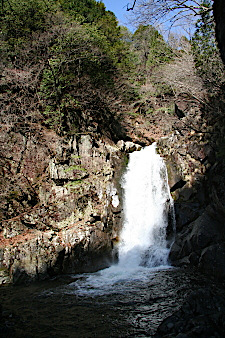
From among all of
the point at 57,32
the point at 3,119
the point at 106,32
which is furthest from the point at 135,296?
the point at 106,32

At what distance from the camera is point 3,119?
12.4 metres

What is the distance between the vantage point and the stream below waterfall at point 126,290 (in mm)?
4602

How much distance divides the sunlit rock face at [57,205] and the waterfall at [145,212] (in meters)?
0.59

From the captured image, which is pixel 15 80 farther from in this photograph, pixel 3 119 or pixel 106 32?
pixel 106 32

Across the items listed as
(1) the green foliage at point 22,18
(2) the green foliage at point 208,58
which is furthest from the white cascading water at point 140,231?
(1) the green foliage at point 22,18

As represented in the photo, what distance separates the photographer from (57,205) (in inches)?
412

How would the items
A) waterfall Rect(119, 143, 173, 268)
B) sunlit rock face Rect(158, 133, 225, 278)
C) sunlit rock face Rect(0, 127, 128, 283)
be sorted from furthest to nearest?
waterfall Rect(119, 143, 173, 268)
sunlit rock face Rect(0, 127, 128, 283)
sunlit rock face Rect(158, 133, 225, 278)

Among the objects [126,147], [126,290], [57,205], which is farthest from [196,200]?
[57,205]

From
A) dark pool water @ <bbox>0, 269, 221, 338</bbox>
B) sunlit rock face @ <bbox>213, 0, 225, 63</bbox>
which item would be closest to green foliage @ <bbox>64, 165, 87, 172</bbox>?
→ dark pool water @ <bbox>0, 269, 221, 338</bbox>

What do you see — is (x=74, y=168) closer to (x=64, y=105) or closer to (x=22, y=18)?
(x=64, y=105)

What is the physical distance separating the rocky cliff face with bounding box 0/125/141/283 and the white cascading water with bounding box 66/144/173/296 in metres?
0.59

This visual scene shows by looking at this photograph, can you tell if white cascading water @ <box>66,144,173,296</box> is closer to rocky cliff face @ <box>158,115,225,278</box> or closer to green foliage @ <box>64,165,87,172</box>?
rocky cliff face @ <box>158,115,225,278</box>

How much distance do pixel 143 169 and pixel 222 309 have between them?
8.78m

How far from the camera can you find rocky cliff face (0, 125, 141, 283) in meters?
8.76
